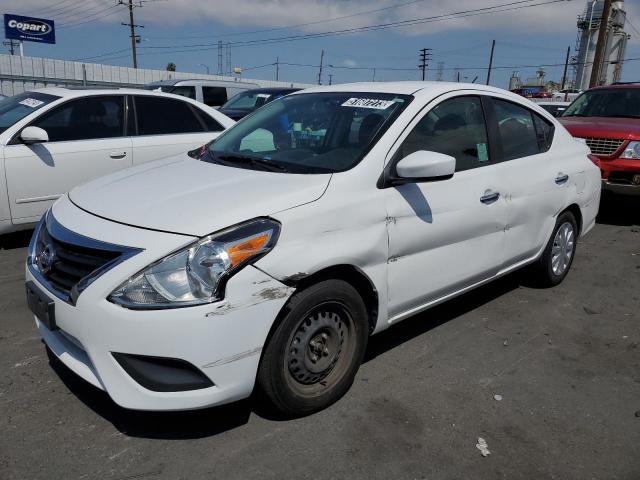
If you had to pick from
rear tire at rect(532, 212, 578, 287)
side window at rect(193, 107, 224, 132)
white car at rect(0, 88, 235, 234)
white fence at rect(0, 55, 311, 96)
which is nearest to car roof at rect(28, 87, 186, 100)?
white car at rect(0, 88, 235, 234)

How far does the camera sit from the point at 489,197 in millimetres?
3664

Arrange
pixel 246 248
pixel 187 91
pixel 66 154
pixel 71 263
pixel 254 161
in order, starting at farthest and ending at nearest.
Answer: pixel 187 91 < pixel 66 154 < pixel 254 161 < pixel 71 263 < pixel 246 248

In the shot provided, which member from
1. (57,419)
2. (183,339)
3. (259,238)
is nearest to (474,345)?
(259,238)

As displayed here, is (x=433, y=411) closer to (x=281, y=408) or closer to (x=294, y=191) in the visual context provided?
(x=281, y=408)

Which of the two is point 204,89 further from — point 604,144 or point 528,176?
point 528,176

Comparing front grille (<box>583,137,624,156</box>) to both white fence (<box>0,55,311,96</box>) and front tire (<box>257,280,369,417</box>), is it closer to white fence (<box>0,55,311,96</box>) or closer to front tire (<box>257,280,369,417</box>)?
front tire (<box>257,280,369,417</box>)

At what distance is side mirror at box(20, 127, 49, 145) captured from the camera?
516 cm

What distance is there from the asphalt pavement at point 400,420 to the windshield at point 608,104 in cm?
562

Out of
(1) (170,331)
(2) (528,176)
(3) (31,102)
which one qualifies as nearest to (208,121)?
(3) (31,102)

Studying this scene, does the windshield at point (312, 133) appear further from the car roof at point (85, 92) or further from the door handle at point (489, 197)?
the car roof at point (85, 92)

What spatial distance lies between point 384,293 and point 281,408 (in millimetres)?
829

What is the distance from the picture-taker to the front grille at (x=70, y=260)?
2398 mm

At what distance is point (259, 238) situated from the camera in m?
2.47

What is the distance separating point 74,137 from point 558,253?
4.85 m
